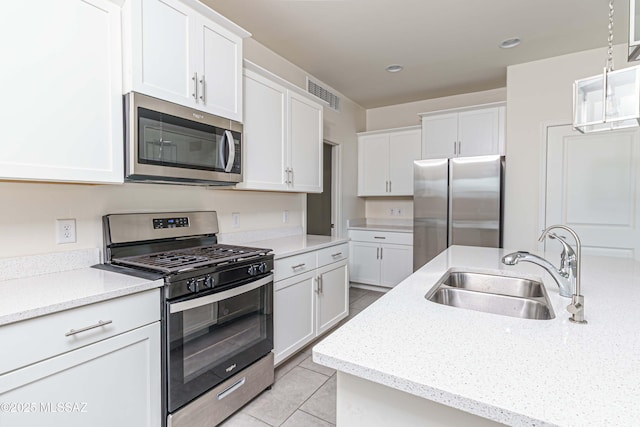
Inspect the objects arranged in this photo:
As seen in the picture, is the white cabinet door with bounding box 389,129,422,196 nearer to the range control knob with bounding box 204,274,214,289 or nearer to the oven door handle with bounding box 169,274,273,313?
the oven door handle with bounding box 169,274,273,313

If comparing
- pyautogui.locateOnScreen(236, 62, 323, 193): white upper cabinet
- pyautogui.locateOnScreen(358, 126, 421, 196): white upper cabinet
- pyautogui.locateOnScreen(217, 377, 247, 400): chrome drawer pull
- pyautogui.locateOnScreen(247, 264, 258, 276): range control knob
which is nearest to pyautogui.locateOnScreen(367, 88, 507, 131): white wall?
pyautogui.locateOnScreen(358, 126, 421, 196): white upper cabinet

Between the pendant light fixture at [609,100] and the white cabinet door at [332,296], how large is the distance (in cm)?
196

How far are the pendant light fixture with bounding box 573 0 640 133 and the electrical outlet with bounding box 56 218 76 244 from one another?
2.36 m

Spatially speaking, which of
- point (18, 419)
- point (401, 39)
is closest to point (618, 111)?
point (401, 39)

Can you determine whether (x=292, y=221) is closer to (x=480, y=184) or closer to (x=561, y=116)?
(x=480, y=184)

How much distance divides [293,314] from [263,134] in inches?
54.2

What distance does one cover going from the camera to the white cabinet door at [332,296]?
8.88 feet

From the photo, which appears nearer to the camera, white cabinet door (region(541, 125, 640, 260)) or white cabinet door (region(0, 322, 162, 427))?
white cabinet door (region(0, 322, 162, 427))

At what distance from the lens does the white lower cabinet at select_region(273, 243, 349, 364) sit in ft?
7.37

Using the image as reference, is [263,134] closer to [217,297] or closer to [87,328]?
[217,297]

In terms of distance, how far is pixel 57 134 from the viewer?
4.40ft

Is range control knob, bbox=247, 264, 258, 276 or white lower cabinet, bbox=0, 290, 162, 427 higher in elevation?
range control knob, bbox=247, 264, 258, 276

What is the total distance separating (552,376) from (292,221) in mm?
2708

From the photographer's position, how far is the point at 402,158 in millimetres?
4398
